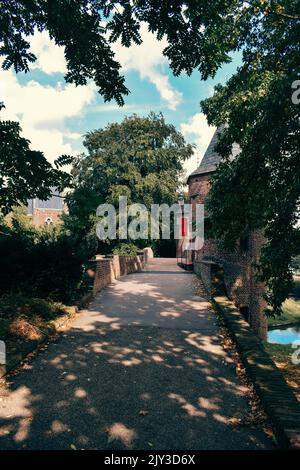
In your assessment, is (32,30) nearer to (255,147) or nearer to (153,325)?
(255,147)

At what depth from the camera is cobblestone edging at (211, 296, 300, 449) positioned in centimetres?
340

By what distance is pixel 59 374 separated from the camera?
512cm

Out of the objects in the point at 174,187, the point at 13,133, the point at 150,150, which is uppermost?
the point at 150,150

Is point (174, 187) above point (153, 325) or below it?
above

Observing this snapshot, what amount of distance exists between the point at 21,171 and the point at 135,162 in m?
26.7

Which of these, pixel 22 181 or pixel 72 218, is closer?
pixel 72 218

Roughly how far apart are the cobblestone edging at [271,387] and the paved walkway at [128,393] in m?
0.27

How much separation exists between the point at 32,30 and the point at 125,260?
15991 millimetres

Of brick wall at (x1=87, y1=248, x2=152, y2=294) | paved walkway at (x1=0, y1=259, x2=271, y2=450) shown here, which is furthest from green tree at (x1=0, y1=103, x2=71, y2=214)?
brick wall at (x1=87, y1=248, x2=152, y2=294)

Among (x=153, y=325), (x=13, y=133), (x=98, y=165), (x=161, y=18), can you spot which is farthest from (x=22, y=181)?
(x=98, y=165)

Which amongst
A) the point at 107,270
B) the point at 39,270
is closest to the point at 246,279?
the point at 107,270

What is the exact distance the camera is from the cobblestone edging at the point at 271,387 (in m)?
3.40

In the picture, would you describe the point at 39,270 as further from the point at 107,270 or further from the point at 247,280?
the point at 247,280

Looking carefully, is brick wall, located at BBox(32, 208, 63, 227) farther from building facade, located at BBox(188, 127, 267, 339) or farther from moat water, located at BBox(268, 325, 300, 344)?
building facade, located at BBox(188, 127, 267, 339)
